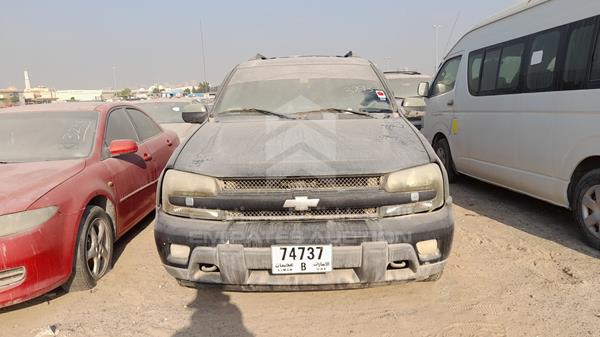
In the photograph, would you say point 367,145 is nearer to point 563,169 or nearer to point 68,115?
point 563,169

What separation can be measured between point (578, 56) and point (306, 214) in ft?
9.80

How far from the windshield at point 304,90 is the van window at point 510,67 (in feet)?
5.77

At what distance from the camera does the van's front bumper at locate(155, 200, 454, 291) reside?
2578mm

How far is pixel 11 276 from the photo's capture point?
285 centimetres

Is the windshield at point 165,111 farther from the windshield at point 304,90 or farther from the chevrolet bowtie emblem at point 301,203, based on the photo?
the chevrolet bowtie emblem at point 301,203

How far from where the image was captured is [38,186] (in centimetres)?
314

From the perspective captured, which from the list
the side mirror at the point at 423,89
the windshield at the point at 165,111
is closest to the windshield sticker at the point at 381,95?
the side mirror at the point at 423,89

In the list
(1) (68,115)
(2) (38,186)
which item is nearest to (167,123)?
(1) (68,115)

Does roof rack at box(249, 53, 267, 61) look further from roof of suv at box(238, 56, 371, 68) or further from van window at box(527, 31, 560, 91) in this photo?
van window at box(527, 31, 560, 91)

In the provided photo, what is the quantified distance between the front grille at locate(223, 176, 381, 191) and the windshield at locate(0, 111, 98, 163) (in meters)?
1.88

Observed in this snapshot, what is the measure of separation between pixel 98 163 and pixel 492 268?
346 centimetres

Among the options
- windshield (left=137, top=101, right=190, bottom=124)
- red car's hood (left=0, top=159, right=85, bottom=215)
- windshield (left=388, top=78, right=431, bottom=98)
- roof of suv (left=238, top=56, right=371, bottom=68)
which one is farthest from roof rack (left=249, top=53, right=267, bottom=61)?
windshield (left=388, top=78, right=431, bottom=98)

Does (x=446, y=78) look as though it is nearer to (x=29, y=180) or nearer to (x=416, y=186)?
(x=416, y=186)

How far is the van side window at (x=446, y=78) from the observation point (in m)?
6.44
